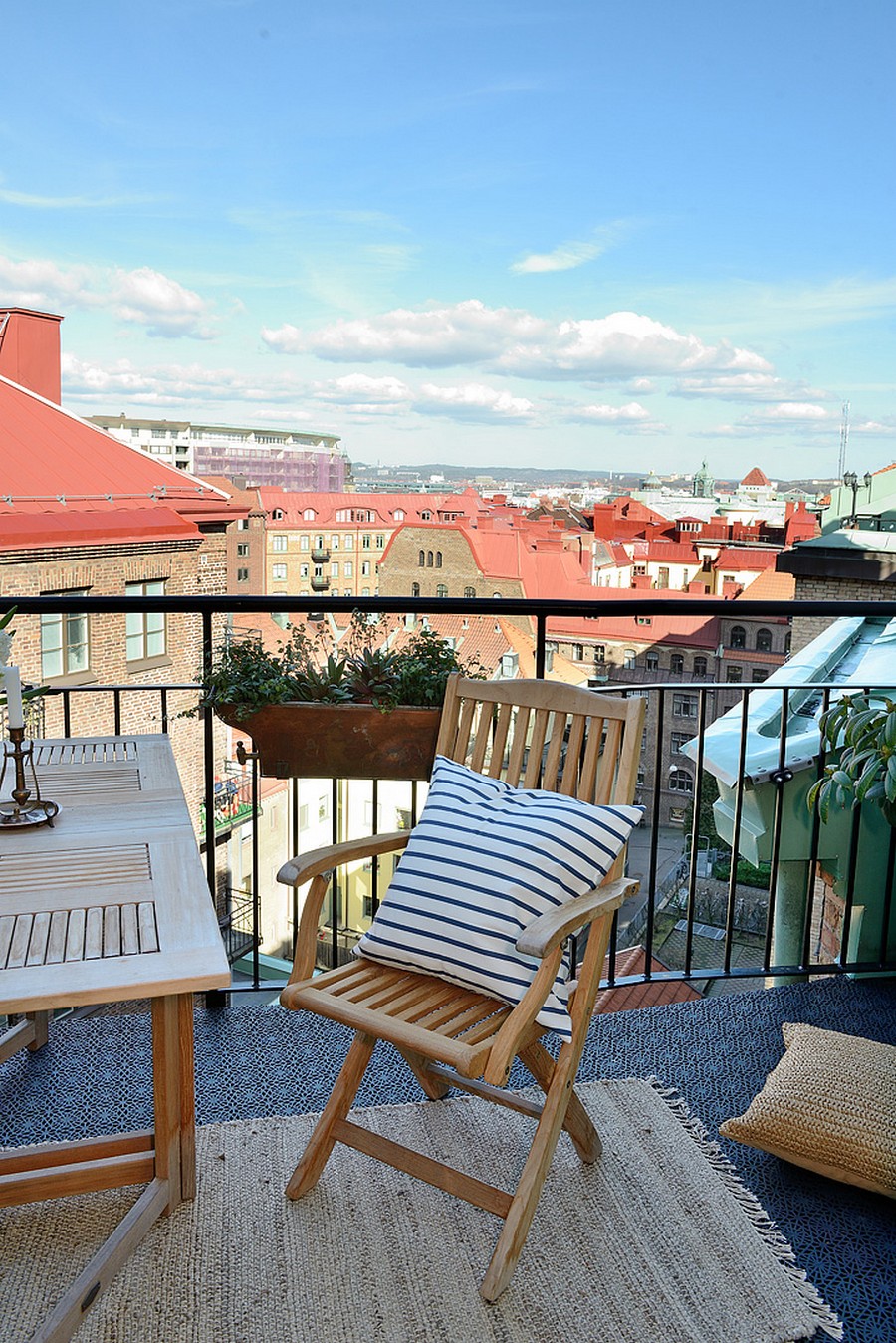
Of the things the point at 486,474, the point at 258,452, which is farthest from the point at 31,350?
the point at 486,474

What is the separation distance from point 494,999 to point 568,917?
0.76 feet

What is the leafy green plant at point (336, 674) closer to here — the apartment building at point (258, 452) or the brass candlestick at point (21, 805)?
the brass candlestick at point (21, 805)

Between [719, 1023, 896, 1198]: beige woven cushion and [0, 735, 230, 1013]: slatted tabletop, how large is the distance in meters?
1.17

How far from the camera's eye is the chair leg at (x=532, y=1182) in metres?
1.56

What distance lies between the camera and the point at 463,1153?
193 cm

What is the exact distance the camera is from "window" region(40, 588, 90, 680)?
561 inches

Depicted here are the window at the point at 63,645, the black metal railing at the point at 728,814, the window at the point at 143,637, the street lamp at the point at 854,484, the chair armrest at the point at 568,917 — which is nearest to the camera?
the chair armrest at the point at 568,917

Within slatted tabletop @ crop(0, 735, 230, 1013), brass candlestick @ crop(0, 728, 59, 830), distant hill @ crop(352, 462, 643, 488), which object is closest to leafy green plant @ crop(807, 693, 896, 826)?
slatted tabletop @ crop(0, 735, 230, 1013)

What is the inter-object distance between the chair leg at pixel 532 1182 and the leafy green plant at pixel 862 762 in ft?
3.32

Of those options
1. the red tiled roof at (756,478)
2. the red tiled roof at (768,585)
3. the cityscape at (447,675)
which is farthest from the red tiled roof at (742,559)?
the red tiled roof at (756,478)

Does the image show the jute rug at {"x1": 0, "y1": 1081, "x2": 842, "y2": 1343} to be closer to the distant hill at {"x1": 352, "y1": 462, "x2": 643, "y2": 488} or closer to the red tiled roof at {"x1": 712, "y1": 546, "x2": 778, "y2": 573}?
the red tiled roof at {"x1": 712, "y1": 546, "x2": 778, "y2": 573}

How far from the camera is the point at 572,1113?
1.83 meters

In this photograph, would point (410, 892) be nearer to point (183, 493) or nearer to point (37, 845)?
point (37, 845)

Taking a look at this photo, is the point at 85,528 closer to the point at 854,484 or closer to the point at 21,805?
the point at 854,484
